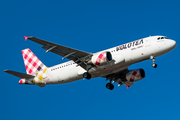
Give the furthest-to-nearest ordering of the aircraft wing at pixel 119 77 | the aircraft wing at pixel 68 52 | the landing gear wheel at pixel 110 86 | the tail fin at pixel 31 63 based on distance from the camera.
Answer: the tail fin at pixel 31 63
the landing gear wheel at pixel 110 86
the aircraft wing at pixel 119 77
the aircraft wing at pixel 68 52

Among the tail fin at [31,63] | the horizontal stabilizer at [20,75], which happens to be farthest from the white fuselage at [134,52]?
the tail fin at [31,63]

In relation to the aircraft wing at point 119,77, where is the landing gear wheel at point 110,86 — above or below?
below

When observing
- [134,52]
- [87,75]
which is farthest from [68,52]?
[134,52]

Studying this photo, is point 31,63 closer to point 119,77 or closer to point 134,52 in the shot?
point 119,77

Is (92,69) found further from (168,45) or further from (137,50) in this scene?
(168,45)

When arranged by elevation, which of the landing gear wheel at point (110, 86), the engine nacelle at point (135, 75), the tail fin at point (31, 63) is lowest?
the landing gear wheel at point (110, 86)

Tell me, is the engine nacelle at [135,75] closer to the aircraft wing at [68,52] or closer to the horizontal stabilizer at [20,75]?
the aircraft wing at [68,52]

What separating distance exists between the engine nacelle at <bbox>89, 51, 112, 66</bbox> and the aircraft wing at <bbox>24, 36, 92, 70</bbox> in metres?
1.57

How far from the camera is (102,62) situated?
3588cm

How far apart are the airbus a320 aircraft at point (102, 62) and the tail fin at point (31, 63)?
81cm

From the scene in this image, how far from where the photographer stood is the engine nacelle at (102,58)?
35.7 m

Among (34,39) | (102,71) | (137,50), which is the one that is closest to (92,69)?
(102,71)

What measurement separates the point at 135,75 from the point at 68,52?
442 inches

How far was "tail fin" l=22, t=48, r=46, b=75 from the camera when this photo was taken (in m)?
44.5
